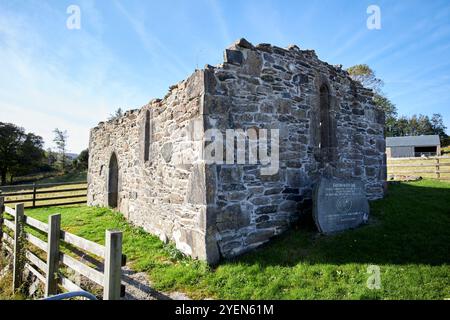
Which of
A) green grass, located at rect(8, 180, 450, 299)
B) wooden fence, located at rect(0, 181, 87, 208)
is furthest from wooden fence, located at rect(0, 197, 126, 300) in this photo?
wooden fence, located at rect(0, 181, 87, 208)

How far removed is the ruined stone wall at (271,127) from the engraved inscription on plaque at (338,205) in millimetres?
589

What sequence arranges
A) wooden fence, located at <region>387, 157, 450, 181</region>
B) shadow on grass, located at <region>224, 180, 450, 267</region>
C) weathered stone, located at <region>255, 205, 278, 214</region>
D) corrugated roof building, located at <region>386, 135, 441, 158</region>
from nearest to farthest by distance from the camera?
shadow on grass, located at <region>224, 180, 450, 267</region>, weathered stone, located at <region>255, 205, 278, 214</region>, wooden fence, located at <region>387, 157, 450, 181</region>, corrugated roof building, located at <region>386, 135, 441, 158</region>

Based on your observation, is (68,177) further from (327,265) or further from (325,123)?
(327,265)

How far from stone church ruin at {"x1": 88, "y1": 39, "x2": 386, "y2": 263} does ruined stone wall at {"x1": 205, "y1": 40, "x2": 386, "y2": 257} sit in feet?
0.07

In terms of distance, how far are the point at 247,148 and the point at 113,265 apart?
3.18m

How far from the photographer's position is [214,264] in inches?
179

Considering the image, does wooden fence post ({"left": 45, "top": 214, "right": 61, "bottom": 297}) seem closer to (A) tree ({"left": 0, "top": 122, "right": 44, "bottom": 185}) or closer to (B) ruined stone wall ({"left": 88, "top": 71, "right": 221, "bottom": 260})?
(B) ruined stone wall ({"left": 88, "top": 71, "right": 221, "bottom": 260})

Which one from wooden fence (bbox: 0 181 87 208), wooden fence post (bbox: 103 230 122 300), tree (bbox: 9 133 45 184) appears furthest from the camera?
tree (bbox: 9 133 45 184)

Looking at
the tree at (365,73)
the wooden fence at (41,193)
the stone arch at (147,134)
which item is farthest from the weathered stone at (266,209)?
the tree at (365,73)

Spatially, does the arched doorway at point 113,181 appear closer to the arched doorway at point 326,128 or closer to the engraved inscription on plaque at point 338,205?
the arched doorway at point 326,128

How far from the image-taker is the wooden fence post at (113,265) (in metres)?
2.81

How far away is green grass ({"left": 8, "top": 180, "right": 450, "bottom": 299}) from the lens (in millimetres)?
3619

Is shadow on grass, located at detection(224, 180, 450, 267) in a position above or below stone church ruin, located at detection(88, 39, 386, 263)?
below

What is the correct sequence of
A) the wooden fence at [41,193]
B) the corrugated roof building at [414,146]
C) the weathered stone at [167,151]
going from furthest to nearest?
1. the corrugated roof building at [414,146]
2. the wooden fence at [41,193]
3. the weathered stone at [167,151]
